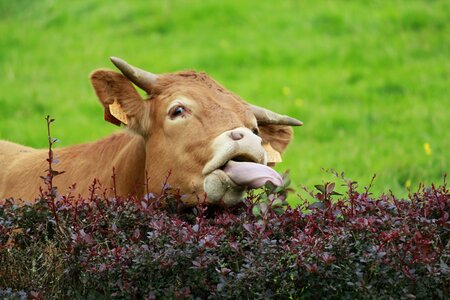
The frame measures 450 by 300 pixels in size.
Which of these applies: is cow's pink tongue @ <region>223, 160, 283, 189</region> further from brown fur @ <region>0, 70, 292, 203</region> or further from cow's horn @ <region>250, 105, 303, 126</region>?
cow's horn @ <region>250, 105, 303, 126</region>

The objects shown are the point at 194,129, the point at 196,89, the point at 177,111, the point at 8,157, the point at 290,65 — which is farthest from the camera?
the point at 290,65

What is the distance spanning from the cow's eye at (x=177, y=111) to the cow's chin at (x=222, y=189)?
0.57m

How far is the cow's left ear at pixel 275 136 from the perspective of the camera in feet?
19.3

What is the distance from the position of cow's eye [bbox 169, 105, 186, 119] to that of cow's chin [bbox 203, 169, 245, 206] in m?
0.57

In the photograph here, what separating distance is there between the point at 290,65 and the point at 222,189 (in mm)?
8157

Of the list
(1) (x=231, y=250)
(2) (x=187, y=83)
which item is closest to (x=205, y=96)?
(2) (x=187, y=83)

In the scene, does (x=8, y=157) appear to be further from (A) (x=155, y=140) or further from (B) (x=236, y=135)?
(B) (x=236, y=135)

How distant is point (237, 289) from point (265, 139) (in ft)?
7.26

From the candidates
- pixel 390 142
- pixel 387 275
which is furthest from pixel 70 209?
pixel 390 142

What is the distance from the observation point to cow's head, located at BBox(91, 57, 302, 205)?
4793mm

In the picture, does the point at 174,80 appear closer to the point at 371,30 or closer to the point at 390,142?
the point at 390,142

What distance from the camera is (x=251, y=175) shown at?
4.68 m

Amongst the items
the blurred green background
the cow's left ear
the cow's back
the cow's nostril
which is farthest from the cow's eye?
the blurred green background

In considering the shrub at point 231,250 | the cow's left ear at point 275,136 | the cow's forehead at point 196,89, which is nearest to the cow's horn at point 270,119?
the cow's left ear at point 275,136
